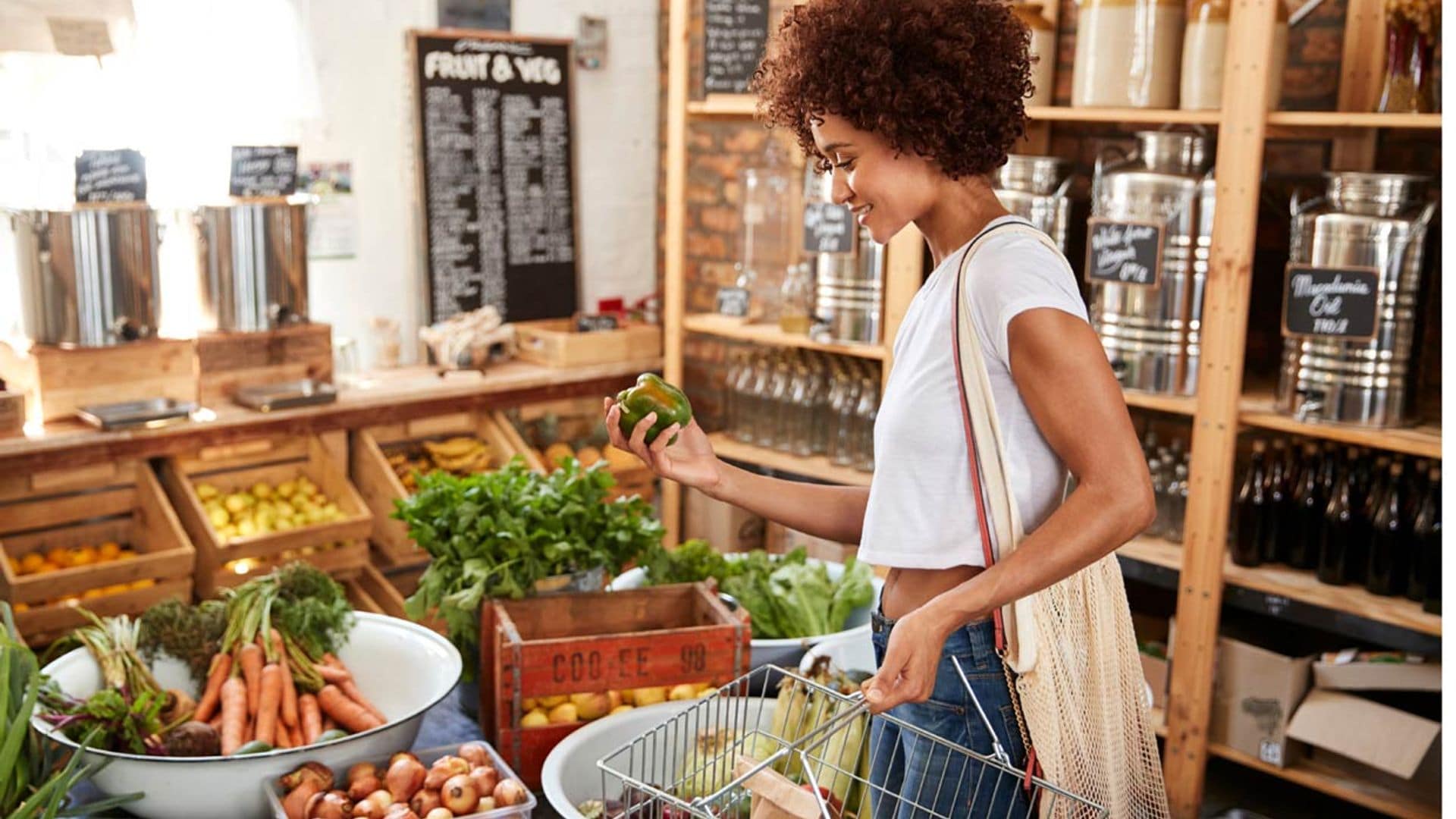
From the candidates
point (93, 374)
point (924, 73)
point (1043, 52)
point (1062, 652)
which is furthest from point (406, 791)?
point (1043, 52)

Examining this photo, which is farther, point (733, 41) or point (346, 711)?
point (733, 41)

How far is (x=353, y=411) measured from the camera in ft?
13.8

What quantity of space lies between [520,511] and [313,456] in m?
2.01

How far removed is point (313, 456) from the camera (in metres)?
4.17

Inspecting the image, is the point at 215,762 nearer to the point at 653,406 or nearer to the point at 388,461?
the point at 653,406

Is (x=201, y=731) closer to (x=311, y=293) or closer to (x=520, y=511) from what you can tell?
(x=520, y=511)

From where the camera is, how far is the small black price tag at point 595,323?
15.8 feet

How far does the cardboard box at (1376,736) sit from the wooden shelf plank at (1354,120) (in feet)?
4.48

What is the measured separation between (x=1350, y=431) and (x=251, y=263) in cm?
290

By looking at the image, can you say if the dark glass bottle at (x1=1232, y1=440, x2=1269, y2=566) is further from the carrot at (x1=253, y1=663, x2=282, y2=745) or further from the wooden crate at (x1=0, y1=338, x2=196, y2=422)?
the wooden crate at (x1=0, y1=338, x2=196, y2=422)

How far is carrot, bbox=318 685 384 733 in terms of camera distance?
217cm

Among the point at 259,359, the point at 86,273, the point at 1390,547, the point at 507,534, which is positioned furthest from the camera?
the point at 259,359

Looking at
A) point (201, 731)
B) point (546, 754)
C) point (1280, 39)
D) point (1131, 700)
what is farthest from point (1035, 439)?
point (1280, 39)

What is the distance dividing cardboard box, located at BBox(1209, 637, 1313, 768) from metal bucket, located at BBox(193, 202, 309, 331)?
2725 millimetres
